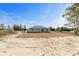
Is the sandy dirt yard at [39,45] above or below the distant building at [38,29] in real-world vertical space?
below

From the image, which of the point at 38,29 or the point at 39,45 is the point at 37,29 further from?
the point at 39,45

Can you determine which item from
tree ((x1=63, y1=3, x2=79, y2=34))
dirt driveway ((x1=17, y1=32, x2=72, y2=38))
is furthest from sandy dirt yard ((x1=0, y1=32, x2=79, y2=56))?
tree ((x1=63, y1=3, x2=79, y2=34))

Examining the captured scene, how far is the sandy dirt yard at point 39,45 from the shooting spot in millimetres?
1697

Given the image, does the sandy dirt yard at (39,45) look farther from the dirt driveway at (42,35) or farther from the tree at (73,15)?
the tree at (73,15)

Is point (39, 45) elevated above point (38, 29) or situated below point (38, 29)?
below

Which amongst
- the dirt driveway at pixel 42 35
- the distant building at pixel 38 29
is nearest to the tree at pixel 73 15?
the dirt driveway at pixel 42 35

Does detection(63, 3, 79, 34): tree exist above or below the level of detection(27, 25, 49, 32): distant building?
above

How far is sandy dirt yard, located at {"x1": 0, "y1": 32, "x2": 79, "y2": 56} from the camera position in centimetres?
170

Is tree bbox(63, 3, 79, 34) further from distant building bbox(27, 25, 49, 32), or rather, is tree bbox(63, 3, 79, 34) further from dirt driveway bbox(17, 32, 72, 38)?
distant building bbox(27, 25, 49, 32)

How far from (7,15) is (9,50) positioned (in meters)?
0.30

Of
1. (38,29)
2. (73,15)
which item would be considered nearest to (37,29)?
(38,29)

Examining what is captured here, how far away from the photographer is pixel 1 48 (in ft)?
5.59

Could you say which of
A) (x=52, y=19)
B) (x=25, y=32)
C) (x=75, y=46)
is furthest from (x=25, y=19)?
(x=75, y=46)

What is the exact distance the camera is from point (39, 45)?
1.72 metres
